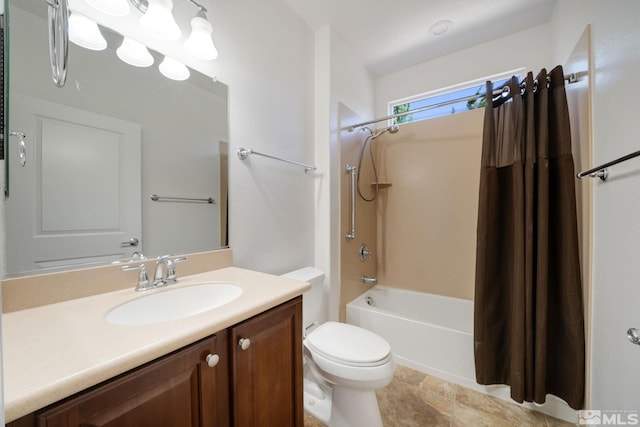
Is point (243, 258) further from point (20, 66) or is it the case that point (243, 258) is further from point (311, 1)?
point (311, 1)

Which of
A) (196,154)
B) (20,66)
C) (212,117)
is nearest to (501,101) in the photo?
(212,117)

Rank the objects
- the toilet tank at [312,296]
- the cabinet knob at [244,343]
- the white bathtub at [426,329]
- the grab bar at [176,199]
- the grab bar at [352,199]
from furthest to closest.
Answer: the grab bar at [352,199], the white bathtub at [426,329], the toilet tank at [312,296], the grab bar at [176,199], the cabinet knob at [244,343]

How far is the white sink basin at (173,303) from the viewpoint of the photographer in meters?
0.86

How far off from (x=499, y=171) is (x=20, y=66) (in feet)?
7.41

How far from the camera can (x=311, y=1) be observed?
173 centimetres

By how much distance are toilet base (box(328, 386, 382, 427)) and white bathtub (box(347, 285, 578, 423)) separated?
734 millimetres

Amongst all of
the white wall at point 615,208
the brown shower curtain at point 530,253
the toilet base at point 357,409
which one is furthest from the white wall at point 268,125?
the white wall at point 615,208

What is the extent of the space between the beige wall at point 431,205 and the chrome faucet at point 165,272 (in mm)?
2072

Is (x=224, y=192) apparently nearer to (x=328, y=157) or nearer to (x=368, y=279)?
(x=328, y=157)

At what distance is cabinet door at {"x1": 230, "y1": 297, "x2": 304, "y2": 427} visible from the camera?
777 millimetres

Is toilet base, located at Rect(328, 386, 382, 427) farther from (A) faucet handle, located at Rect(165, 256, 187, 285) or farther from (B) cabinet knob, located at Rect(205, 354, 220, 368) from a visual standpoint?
(A) faucet handle, located at Rect(165, 256, 187, 285)

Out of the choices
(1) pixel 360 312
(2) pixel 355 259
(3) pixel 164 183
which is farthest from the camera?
(2) pixel 355 259

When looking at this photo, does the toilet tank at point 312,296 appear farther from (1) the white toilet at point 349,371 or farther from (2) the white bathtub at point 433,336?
Answer: (2) the white bathtub at point 433,336

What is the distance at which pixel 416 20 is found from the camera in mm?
1905
